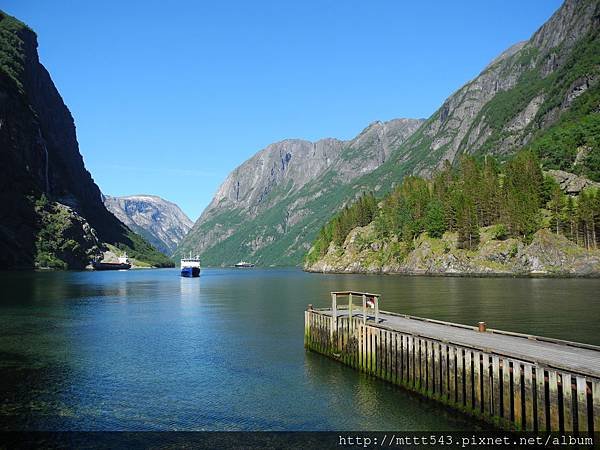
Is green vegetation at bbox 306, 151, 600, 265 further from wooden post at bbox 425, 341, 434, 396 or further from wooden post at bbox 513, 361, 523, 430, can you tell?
wooden post at bbox 513, 361, 523, 430

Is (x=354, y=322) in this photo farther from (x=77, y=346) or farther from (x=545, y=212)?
(x=545, y=212)

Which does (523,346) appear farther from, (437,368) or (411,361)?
(411,361)

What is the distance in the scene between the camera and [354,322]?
38500mm

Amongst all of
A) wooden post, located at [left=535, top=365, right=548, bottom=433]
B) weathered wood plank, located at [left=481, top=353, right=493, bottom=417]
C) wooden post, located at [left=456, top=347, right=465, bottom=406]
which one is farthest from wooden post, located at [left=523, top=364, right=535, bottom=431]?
wooden post, located at [left=456, top=347, right=465, bottom=406]

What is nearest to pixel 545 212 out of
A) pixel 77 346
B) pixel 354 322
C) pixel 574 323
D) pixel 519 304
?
pixel 519 304

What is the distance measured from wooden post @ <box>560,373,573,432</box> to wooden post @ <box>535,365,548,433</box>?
99cm

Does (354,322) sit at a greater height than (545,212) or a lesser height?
lesser

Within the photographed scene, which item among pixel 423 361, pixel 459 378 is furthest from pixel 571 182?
pixel 459 378

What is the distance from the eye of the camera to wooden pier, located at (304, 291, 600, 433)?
19891mm

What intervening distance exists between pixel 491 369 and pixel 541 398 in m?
3.25

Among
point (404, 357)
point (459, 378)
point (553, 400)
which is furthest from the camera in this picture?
point (404, 357)

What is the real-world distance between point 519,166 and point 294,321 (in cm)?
14487

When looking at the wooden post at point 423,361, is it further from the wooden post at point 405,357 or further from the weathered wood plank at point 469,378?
the weathered wood plank at point 469,378

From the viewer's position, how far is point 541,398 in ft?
68.9
